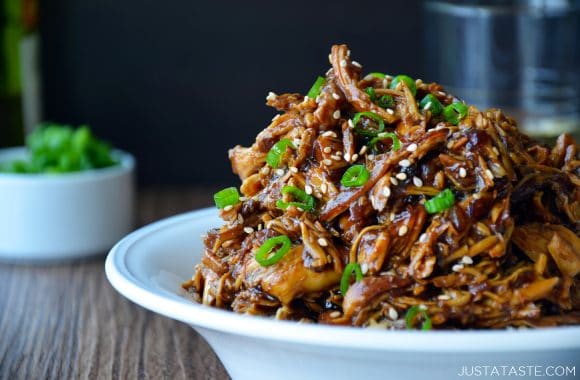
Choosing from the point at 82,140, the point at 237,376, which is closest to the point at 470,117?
the point at 237,376

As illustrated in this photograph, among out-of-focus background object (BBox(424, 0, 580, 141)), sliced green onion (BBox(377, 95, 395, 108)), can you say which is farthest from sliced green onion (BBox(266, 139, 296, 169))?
out-of-focus background object (BBox(424, 0, 580, 141))

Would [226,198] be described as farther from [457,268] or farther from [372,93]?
[457,268]

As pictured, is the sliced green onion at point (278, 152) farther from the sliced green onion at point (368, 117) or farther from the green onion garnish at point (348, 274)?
the green onion garnish at point (348, 274)

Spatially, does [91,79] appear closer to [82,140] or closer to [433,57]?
[82,140]

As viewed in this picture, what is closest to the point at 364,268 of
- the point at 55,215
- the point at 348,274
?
the point at 348,274

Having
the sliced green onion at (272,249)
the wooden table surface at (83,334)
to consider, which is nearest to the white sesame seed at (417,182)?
the sliced green onion at (272,249)

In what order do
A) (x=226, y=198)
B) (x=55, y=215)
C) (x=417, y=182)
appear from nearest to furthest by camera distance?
1. (x=417, y=182)
2. (x=226, y=198)
3. (x=55, y=215)

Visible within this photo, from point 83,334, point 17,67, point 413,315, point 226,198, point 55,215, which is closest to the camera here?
point 413,315
